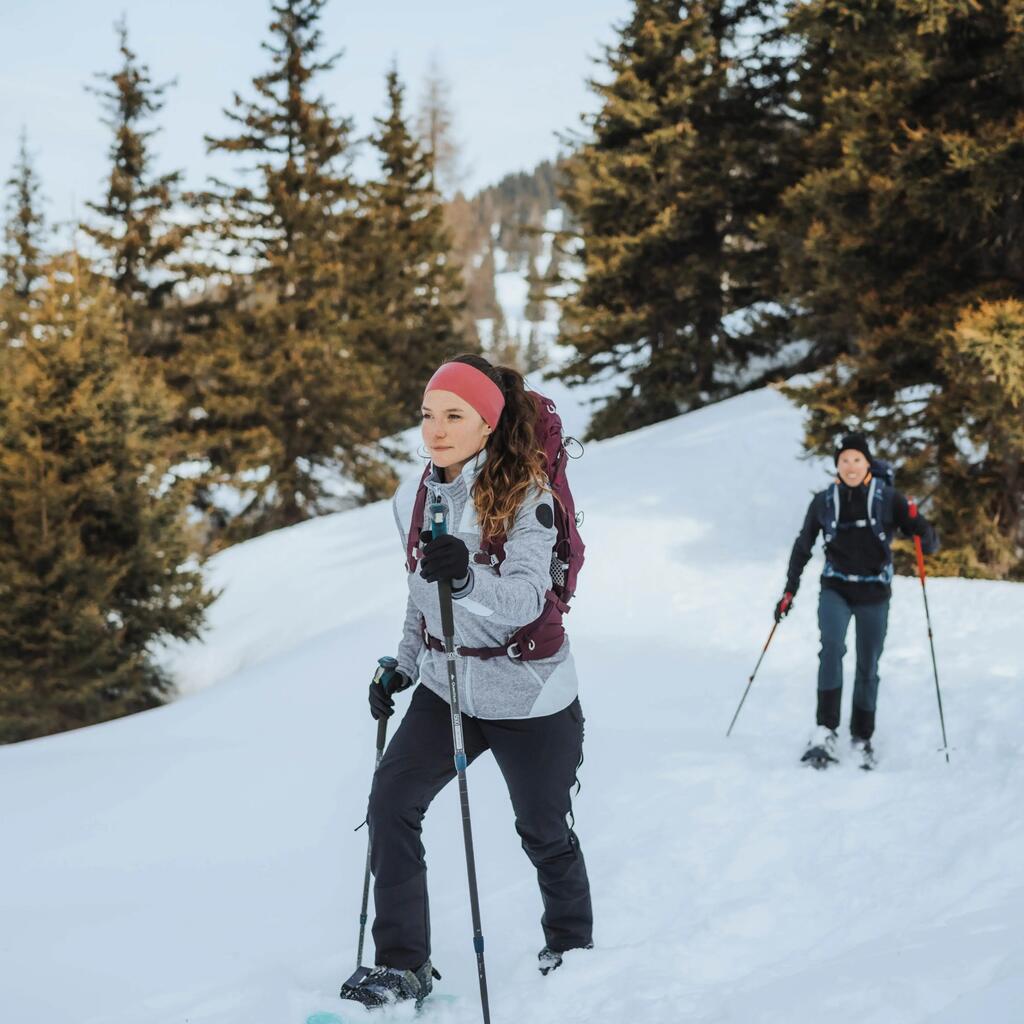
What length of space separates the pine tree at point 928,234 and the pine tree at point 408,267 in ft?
63.9

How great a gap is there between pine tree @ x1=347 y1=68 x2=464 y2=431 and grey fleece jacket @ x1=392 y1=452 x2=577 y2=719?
1008 inches

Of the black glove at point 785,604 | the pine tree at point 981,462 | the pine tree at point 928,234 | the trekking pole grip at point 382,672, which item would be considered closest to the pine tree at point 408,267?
the pine tree at point 928,234

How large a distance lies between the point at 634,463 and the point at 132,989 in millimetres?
12568

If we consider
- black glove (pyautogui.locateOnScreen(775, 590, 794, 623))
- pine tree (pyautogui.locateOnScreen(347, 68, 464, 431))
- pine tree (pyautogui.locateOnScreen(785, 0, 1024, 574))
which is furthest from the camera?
pine tree (pyautogui.locateOnScreen(347, 68, 464, 431))

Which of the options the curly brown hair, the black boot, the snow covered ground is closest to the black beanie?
the black boot

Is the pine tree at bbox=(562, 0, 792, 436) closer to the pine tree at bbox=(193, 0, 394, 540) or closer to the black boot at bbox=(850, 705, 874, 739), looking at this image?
the pine tree at bbox=(193, 0, 394, 540)

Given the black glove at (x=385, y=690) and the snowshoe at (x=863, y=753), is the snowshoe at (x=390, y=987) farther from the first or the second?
the snowshoe at (x=863, y=753)

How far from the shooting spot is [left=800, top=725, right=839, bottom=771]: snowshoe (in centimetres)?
585

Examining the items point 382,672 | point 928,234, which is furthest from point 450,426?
point 928,234

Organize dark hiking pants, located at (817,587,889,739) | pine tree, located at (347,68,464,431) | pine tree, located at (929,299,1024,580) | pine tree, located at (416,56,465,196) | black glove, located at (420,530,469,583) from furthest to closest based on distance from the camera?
pine tree, located at (416,56,465,196) → pine tree, located at (347,68,464,431) → pine tree, located at (929,299,1024,580) → dark hiking pants, located at (817,587,889,739) → black glove, located at (420,530,469,583)

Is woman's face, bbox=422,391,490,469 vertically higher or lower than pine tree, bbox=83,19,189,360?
lower

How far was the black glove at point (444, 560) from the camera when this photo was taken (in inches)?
106

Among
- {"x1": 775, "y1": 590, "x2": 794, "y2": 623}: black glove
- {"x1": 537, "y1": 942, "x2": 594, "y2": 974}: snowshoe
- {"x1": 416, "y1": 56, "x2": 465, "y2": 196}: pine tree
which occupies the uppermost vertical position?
{"x1": 416, "y1": 56, "x2": 465, "y2": 196}: pine tree

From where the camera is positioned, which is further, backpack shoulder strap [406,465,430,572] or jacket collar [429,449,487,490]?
backpack shoulder strap [406,465,430,572]
